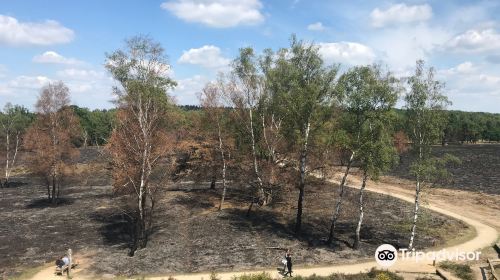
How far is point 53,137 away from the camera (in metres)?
53.8

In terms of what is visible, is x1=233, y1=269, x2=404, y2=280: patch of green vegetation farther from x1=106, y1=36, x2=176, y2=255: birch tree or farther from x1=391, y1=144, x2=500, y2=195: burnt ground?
x1=391, y1=144, x2=500, y2=195: burnt ground

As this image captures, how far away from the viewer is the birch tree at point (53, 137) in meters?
53.1

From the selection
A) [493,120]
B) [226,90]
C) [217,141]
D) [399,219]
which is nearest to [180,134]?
[217,141]

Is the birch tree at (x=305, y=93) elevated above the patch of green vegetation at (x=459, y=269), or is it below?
above

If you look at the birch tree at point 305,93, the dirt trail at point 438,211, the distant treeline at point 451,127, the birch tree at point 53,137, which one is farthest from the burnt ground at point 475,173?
the birch tree at point 53,137

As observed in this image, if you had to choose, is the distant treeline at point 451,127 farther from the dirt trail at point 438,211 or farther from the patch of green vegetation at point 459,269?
the patch of green vegetation at point 459,269

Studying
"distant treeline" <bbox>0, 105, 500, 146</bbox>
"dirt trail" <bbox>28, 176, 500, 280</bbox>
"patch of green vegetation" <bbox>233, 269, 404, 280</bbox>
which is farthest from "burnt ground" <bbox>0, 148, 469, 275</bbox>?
"distant treeline" <bbox>0, 105, 500, 146</bbox>

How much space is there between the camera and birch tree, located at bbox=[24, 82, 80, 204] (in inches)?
2089

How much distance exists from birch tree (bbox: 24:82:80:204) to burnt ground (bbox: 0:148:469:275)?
4871mm

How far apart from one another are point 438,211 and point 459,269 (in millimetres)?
22795

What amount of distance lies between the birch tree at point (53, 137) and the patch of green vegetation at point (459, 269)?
4369cm

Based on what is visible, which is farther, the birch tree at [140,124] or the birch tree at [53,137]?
the birch tree at [53,137]

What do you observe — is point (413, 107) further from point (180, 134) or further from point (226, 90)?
point (180, 134)

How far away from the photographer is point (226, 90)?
160 feet
